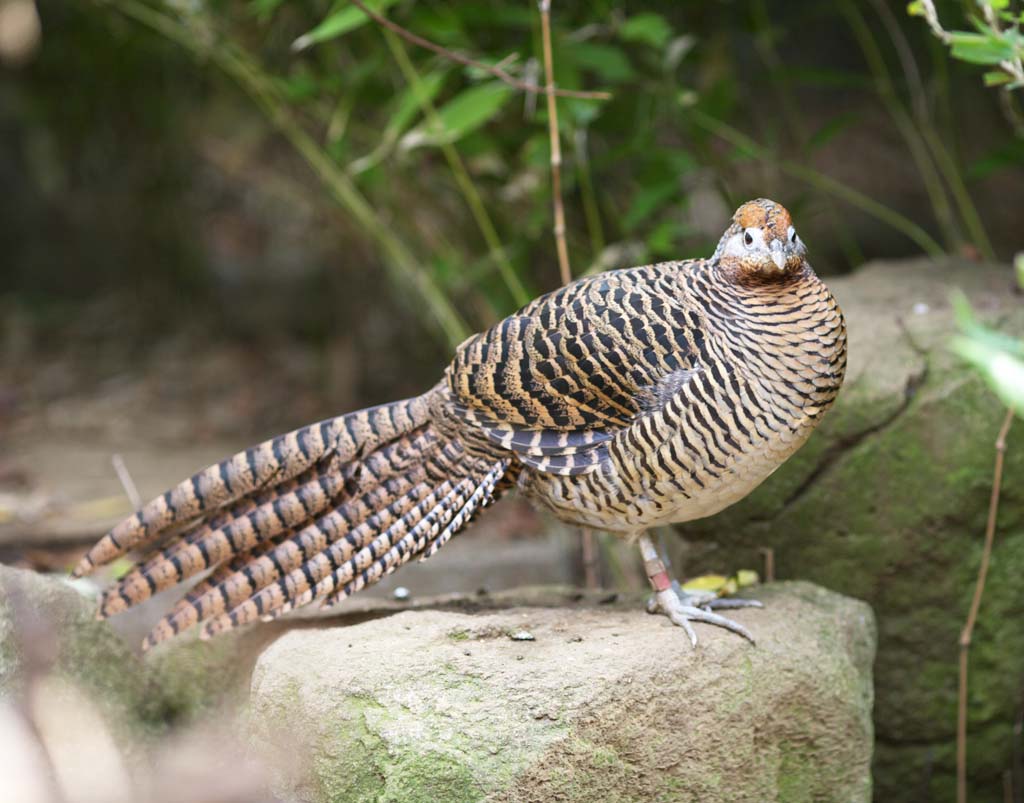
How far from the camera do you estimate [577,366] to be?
336 cm

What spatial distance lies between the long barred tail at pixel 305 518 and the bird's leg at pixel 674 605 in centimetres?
52

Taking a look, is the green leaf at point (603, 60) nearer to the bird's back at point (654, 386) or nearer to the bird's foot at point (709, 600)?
the bird's back at point (654, 386)

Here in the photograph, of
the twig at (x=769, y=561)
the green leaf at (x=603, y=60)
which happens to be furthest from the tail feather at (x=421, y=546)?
the green leaf at (x=603, y=60)

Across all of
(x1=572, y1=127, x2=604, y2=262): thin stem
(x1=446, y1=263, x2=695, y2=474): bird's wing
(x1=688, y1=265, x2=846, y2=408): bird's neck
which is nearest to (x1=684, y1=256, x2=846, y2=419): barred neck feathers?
(x1=688, y1=265, x2=846, y2=408): bird's neck

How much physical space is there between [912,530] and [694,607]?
→ 0.97 meters

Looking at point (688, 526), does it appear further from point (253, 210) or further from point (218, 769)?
point (253, 210)

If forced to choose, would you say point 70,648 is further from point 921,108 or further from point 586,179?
point 921,108

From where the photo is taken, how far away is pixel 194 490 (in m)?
3.65

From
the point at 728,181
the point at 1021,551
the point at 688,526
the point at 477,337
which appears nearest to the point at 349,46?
the point at 728,181

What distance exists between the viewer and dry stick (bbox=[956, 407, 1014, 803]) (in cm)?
377

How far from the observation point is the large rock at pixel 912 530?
392 centimetres

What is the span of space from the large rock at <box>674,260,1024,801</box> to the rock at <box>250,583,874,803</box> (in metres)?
0.60

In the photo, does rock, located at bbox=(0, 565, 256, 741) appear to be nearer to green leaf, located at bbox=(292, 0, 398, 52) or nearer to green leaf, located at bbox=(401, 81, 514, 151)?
green leaf, located at bbox=(401, 81, 514, 151)

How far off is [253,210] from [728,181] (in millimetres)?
5291
